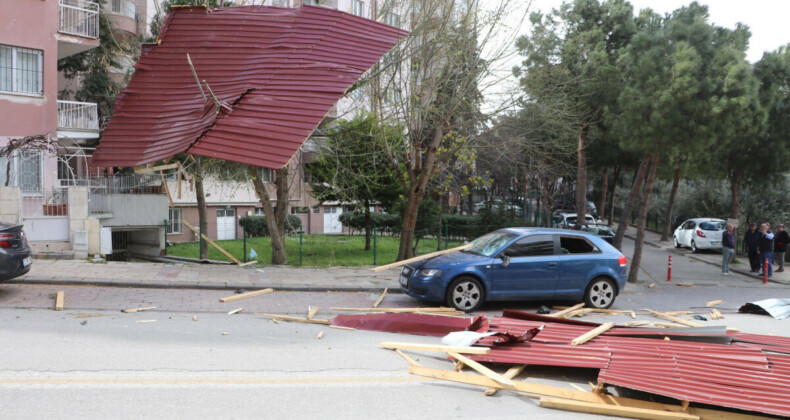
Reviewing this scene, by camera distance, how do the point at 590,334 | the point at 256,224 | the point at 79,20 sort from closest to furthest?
the point at 590,334 < the point at 79,20 < the point at 256,224

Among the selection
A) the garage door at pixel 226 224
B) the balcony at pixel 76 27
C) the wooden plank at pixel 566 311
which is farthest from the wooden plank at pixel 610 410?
the garage door at pixel 226 224

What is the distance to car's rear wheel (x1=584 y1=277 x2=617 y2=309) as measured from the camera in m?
11.7

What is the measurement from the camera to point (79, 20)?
19906 millimetres

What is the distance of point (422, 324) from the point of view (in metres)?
8.82

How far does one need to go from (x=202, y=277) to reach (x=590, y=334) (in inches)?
340

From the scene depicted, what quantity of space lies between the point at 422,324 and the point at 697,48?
12.8 meters

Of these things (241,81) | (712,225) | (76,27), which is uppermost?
(76,27)

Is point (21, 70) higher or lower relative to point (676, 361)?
higher

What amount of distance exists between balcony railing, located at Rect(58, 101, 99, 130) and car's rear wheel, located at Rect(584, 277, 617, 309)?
16055mm

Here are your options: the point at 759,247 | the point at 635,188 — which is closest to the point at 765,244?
the point at 759,247

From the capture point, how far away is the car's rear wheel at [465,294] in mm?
10898

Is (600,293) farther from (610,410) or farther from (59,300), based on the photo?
(59,300)

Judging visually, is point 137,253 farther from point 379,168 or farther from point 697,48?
point 697,48

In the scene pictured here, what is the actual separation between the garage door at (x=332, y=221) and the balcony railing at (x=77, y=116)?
18403 mm
